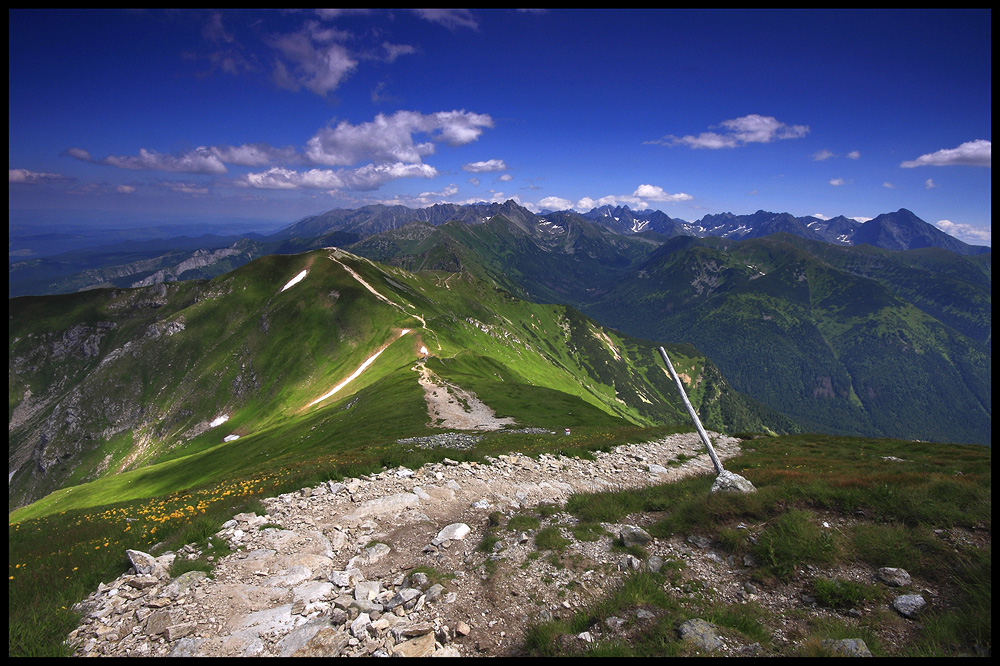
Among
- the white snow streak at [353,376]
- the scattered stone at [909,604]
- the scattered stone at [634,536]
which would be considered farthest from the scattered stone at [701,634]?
the white snow streak at [353,376]

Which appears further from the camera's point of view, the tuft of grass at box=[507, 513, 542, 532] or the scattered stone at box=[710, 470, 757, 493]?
the scattered stone at box=[710, 470, 757, 493]

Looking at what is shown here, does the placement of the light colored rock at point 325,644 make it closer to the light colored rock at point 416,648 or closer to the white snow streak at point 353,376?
the light colored rock at point 416,648

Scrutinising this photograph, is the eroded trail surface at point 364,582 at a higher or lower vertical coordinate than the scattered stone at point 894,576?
lower

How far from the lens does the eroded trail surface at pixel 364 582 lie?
373 inches

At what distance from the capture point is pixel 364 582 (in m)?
11.9

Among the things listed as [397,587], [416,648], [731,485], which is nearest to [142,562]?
[397,587]

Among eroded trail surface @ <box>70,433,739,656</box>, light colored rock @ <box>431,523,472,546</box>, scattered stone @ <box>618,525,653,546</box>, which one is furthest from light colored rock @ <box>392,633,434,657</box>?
scattered stone @ <box>618,525,653,546</box>

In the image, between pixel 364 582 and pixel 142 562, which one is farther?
pixel 364 582

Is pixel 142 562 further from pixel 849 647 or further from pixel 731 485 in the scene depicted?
pixel 731 485

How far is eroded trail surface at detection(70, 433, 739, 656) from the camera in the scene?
9.47m

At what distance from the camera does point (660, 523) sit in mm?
13961

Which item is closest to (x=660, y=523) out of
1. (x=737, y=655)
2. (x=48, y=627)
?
(x=737, y=655)

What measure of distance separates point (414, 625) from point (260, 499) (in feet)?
32.7

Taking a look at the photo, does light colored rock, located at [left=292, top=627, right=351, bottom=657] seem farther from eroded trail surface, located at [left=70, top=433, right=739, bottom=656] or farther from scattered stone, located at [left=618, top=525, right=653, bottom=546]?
scattered stone, located at [left=618, top=525, right=653, bottom=546]
